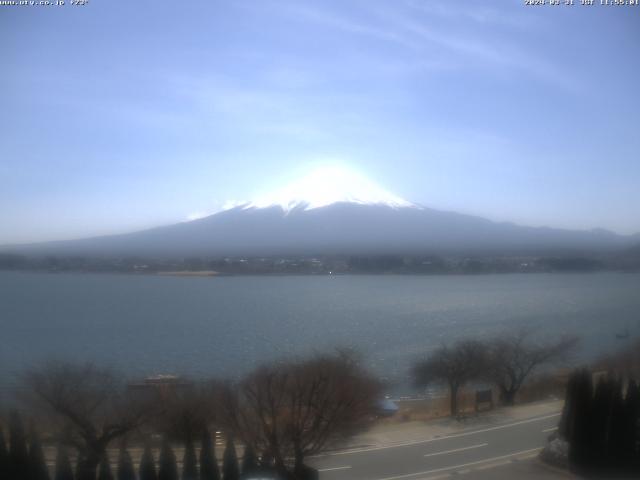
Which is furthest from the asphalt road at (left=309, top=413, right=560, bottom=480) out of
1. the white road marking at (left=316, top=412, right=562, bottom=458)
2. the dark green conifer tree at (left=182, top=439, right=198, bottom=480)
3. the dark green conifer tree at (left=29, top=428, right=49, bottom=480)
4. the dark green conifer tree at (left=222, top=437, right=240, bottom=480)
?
the dark green conifer tree at (left=29, top=428, right=49, bottom=480)

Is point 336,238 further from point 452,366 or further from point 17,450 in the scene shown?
point 17,450

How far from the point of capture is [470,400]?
6648mm

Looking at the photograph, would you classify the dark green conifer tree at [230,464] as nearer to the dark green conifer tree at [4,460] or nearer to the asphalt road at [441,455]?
the asphalt road at [441,455]

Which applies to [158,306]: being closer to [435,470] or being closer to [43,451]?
[43,451]

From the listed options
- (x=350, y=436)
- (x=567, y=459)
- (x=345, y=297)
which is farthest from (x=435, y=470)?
(x=345, y=297)

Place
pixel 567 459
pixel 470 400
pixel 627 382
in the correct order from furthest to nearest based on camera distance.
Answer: pixel 470 400
pixel 627 382
pixel 567 459

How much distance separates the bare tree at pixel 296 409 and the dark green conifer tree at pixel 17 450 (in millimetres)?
1713

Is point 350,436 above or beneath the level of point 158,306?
beneath

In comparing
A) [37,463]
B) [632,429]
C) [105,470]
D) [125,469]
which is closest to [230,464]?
[125,469]

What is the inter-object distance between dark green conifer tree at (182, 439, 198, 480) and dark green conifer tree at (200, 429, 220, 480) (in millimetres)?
60

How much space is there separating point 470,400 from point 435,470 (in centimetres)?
190

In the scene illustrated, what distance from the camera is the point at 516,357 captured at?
7219 mm

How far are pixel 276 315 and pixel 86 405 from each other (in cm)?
293

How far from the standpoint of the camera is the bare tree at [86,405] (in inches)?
183
